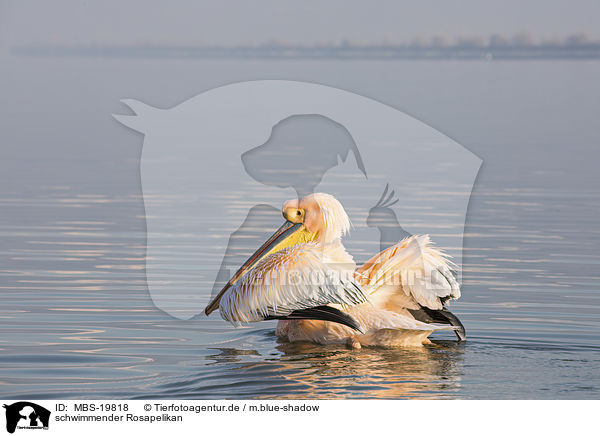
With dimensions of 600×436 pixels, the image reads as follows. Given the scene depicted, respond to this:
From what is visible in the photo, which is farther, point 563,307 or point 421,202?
point 421,202

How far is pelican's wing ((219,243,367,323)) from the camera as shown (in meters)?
5.94

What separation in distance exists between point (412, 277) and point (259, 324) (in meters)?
1.21

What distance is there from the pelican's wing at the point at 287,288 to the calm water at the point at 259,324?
0.73 feet

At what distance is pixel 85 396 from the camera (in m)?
5.27

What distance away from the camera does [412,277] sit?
6102mm

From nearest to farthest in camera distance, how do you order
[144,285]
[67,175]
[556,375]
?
1. [556,375]
2. [144,285]
3. [67,175]

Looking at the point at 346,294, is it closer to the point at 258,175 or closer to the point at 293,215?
the point at 293,215

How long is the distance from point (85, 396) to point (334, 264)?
155 centimetres

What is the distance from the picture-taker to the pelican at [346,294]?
599 centimetres

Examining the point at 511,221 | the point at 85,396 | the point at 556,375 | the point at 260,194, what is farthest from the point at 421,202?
the point at 85,396

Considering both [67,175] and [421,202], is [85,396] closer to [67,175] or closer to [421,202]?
[421,202]
